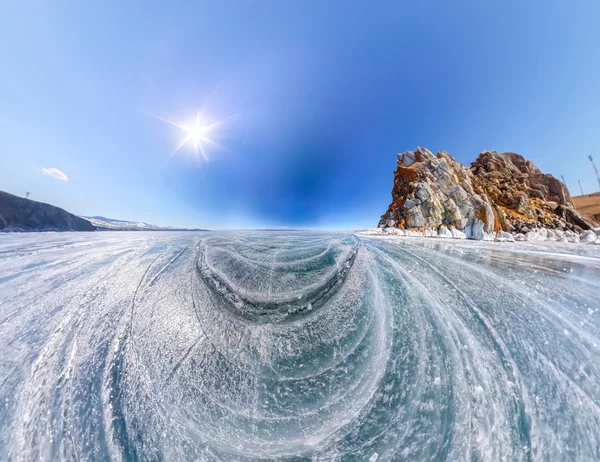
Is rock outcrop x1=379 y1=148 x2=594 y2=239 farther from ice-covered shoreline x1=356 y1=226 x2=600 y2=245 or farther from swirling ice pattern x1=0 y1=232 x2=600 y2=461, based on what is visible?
swirling ice pattern x1=0 y1=232 x2=600 y2=461

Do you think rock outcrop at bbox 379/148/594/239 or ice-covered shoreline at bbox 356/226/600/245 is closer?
ice-covered shoreline at bbox 356/226/600/245

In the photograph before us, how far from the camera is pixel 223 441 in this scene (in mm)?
1150

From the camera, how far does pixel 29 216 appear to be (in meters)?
32.1

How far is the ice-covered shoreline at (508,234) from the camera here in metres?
14.2

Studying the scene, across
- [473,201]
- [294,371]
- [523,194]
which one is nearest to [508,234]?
[473,201]

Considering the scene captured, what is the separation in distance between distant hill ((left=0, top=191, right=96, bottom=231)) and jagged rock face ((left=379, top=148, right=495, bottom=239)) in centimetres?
5585

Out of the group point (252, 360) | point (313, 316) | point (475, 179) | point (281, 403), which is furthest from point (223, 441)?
point (475, 179)

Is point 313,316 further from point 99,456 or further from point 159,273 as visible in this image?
point 159,273

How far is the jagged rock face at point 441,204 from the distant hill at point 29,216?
55848 millimetres

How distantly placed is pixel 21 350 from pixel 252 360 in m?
2.18

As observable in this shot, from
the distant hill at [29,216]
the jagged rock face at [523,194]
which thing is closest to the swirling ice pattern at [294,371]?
the jagged rock face at [523,194]

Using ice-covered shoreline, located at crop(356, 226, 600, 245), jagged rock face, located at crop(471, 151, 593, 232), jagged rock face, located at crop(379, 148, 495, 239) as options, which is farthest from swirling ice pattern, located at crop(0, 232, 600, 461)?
jagged rock face, located at crop(471, 151, 593, 232)

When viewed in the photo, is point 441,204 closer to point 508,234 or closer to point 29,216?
point 508,234

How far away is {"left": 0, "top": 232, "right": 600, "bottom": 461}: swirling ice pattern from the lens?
1120 mm
